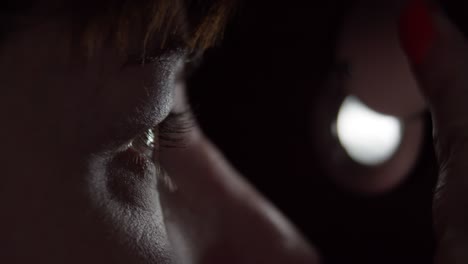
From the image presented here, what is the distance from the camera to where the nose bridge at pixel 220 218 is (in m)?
0.52

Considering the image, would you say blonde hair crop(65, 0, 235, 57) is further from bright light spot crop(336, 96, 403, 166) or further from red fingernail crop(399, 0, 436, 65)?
bright light spot crop(336, 96, 403, 166)

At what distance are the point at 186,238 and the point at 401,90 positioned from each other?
28cm

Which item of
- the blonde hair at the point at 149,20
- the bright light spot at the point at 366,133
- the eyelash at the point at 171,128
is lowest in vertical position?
the bright light spot at the point at 366,133

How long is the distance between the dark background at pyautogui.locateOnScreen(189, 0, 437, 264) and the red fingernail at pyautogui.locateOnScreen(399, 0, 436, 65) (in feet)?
1.13

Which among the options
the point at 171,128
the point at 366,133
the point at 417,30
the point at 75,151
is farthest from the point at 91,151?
the point at 366,133

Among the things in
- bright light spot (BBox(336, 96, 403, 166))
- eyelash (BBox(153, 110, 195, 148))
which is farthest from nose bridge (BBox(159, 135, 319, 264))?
bright light spot (BBox(336, 96, 403, 166))

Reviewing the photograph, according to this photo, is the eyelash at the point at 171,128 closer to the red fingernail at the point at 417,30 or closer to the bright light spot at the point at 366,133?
the red fingernail at the point at 417,30

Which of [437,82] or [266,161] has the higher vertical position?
[437,82]

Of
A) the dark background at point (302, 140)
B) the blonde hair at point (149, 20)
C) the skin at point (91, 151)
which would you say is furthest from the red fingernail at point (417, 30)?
the dark background at point (302, 140)

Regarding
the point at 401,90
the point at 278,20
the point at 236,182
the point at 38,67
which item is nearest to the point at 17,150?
the point at 38,67

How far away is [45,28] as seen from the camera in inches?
11.0

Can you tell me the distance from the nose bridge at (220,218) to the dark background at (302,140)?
8.9 inches

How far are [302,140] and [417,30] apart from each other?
16.8 inches

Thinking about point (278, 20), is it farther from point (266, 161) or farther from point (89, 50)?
point (89, 50)
